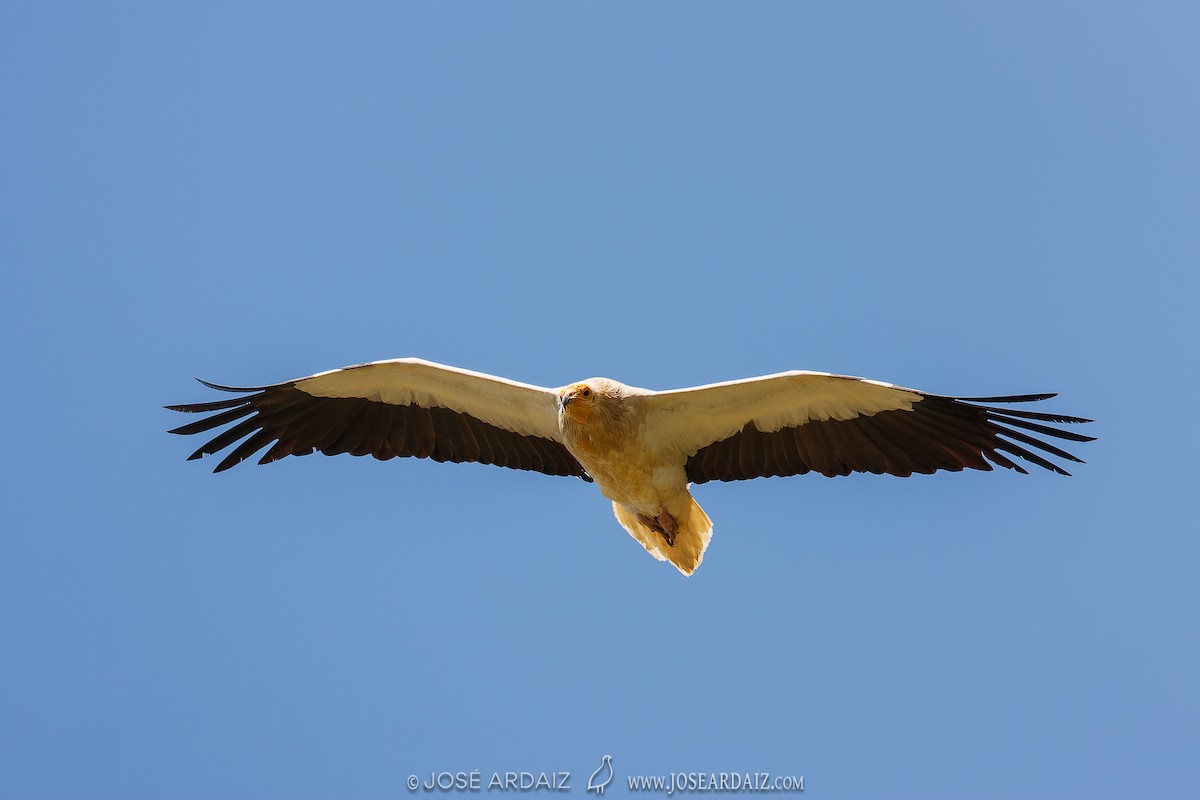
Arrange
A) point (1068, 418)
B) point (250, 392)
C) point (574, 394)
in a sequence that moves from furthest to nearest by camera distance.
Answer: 1. point (250, 392)
2. point (574, 394)
3. point (1068, 418)

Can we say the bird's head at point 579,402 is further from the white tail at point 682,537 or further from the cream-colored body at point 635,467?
the white tail at point 682,537

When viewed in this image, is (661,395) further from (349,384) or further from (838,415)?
(349,384)

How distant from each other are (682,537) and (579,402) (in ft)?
5.21

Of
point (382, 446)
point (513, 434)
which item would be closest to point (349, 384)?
point (382, 446)

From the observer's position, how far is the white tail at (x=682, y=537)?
29.6ft

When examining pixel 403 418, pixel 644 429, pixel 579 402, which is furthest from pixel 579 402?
pixel 403 418

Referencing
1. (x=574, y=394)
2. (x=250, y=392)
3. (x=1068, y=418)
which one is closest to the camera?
(x=1068, y=418)

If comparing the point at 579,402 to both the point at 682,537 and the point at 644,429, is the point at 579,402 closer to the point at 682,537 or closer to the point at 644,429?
the point at 644,429

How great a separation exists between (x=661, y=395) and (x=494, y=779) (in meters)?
3.40

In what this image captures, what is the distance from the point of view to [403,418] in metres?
9.44

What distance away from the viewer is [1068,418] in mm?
7480

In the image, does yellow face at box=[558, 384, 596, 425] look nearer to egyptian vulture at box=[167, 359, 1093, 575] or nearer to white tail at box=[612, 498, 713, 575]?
egyptian vulture at box=[167, 359, 1093, 575]

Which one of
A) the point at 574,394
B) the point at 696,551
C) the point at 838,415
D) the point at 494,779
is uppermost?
the point at 574,394

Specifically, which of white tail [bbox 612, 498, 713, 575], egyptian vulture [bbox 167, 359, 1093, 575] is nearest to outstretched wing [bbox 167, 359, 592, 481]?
egyptian vulture [bbox 167, 359, 1093, 575]
